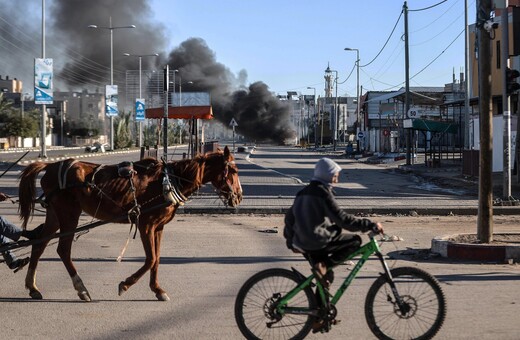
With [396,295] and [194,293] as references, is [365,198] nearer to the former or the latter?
[194,293]

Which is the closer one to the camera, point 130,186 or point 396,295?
point 396,295

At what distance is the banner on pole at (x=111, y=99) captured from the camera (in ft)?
188

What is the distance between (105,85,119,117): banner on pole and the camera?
188 ft

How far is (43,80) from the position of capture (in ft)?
131

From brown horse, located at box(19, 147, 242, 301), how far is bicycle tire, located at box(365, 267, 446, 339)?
7.62 ft

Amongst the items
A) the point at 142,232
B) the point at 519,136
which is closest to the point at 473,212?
the point at 519,136

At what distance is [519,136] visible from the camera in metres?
24.0

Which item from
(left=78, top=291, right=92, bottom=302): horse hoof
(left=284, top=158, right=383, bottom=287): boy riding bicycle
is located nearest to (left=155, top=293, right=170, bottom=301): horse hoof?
(left=78, top=291, right=92, bottom=302): horse hoof

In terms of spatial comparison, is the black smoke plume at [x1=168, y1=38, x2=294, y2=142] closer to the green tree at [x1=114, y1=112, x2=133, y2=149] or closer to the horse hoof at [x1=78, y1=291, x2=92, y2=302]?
the green tree at [x1=114, y1=112, x2=133, y2=149]

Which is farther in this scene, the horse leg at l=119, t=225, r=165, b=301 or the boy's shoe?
the boy's shoe

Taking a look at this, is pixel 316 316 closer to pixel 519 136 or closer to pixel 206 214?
pixel 206 214

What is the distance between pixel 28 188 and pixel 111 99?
51.2 metres

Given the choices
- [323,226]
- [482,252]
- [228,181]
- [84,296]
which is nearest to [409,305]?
[323,226]

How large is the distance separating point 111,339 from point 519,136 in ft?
66.7
